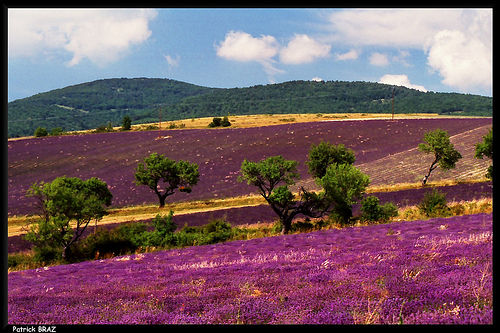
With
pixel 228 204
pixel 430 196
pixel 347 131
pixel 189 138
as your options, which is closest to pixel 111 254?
pixel 228 204

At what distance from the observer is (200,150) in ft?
264

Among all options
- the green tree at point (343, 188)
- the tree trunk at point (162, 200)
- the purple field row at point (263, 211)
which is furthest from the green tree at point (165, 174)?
the green tree at point (343, 188)

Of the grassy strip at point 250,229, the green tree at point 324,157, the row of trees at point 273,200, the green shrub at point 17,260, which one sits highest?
the green tree at point 324,157

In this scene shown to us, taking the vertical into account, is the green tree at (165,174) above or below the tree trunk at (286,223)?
above

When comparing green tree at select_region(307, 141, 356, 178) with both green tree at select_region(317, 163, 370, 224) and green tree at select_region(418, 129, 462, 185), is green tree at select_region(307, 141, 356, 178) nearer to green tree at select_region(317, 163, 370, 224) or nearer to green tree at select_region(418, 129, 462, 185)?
green tree at select_region(418, 129, 462, 185)

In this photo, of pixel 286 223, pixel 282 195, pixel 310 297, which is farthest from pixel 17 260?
pixel 310 297

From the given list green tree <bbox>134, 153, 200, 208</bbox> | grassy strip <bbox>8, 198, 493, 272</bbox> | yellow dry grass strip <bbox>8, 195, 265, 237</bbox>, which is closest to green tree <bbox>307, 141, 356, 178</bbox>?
yellow dry grass strip <bbox>8, 195, 265, 237</bbox>

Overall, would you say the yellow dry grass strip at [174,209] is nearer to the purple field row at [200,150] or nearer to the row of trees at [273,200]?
the purple field row at [200,150]

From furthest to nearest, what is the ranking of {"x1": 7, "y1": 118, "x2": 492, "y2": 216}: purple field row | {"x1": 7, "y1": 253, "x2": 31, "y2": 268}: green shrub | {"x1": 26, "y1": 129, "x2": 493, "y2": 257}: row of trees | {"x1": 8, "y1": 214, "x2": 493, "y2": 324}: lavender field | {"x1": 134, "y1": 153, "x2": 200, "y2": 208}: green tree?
{"x1": 7, "y1": 118, "x2": 492, "y2": 216}: purple field row → {"x1": 134, "y1": 153, "x2": 200, "y2": 208}: green tree → {"x1": 26, "y1": 129, "x2": 493, "y2": 257}: row of trees → {"x1": 7, "y1": 253, "x2": 31, "y2": 268}: green shrub → {"x1": 8, "y1": 214, "x2": 493, "y2": 324}: lavender field

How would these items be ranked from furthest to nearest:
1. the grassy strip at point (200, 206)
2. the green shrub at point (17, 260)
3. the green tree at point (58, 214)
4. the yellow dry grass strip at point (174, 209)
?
1. the grassy strip at point (200, 206)
2. the yellow dry grass strip at point (174, 209)
3. the green shrub at point (17, 260)
4. the green tree at point (58, 214)

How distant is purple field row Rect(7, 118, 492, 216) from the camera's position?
61.0m

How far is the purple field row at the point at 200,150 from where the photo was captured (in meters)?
61.0

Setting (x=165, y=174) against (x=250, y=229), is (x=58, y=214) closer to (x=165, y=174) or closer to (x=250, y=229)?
(x=250, y=229)

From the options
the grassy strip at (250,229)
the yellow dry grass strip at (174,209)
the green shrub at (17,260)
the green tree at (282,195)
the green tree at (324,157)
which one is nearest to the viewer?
the green shrub at (17,260)
